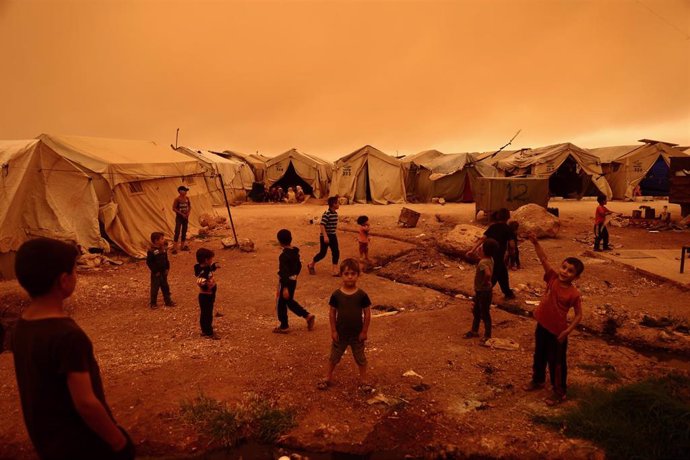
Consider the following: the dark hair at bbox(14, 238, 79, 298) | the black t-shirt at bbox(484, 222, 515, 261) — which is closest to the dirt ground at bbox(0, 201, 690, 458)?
the black t-shirt at bbox(484, 222, 515, 261)

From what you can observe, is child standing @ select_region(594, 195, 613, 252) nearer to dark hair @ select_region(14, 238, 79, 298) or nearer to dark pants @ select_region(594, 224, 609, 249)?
dark pants @ select_region(594, 224, 609, 249)

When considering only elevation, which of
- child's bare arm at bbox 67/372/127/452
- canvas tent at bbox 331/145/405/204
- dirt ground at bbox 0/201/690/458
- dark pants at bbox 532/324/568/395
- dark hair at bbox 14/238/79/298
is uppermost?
canvas tent at bbox 331/145/405/204

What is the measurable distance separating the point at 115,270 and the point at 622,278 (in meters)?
9.67

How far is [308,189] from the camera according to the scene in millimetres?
26422

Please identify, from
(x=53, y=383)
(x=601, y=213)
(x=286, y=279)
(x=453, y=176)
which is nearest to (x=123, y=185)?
(x=286, y=279)

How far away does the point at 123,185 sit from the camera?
1111 cm

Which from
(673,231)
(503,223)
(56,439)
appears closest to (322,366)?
(56,439)

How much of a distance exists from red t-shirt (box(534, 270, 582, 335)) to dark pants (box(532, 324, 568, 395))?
10 cm

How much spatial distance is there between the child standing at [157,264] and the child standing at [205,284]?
1488 millimetres

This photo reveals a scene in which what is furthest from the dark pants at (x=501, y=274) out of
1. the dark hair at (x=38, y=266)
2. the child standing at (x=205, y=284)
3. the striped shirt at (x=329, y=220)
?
the dark hair at (x=38, y=266)

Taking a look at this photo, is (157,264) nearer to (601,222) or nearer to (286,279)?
(286,279)

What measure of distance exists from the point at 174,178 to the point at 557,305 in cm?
1222

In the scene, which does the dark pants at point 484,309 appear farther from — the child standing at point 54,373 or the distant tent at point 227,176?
the distant tent at point 227,176

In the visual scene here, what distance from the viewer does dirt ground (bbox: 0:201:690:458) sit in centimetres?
354
